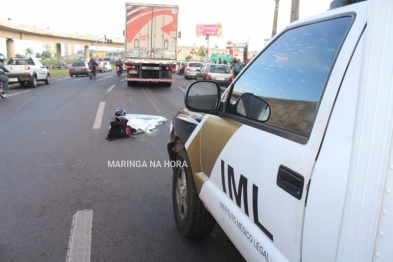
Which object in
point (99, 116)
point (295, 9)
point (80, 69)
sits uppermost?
point (295, 9)

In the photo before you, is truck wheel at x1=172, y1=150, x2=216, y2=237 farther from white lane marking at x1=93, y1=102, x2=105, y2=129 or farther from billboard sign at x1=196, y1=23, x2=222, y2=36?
billboard sign at x1=196, y1=23, x2=222, y2=36

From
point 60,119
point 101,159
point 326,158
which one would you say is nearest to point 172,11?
point 60,119

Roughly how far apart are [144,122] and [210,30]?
99.0 metres

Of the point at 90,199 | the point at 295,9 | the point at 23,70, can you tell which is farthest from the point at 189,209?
the point at 23,70

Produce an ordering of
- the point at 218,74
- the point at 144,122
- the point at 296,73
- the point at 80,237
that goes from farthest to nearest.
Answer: the point at 218,74, the point at 144,122, the point at 80,237, the point at 296,73

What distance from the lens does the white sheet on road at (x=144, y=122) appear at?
315 inches

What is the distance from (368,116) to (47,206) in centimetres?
371

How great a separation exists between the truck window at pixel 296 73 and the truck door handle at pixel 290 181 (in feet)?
0.63

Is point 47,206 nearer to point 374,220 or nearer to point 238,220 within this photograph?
point 238,220

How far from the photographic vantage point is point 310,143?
→ 1407mm

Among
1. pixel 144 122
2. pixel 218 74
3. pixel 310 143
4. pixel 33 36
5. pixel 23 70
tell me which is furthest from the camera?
pixel 33 36

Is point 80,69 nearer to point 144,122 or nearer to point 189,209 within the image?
point 144,122

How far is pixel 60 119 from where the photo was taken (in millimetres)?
9266

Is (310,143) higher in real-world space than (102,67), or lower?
higher
